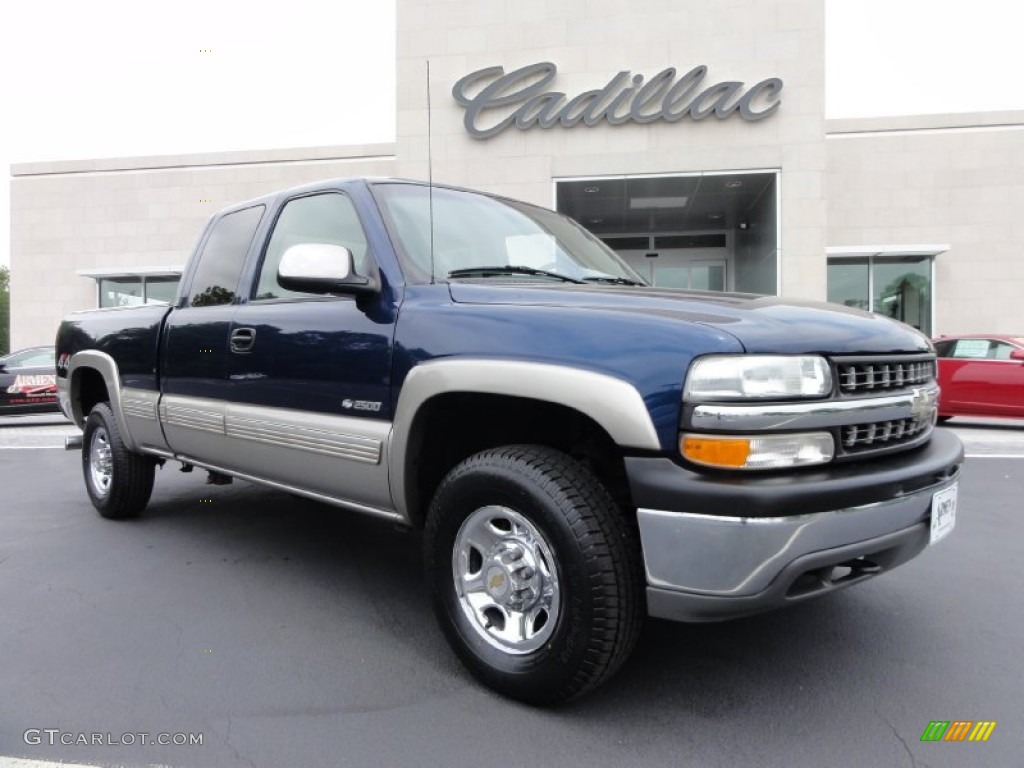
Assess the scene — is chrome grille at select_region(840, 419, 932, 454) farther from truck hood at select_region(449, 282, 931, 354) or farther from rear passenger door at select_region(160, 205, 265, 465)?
rear passenger door at select_region(160, 205, 265, 465)

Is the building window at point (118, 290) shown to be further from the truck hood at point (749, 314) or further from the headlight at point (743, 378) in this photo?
the headlight at point (743, 378)

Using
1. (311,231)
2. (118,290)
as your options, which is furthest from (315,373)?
(118,290)

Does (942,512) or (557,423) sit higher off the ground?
(557,423)

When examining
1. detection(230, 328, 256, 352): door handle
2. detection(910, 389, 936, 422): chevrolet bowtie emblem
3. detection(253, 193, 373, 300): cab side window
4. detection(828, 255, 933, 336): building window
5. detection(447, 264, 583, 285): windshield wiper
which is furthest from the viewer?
detection(828, 255, 933, 336): building window

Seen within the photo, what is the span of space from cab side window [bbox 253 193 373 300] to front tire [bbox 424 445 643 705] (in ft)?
3.91

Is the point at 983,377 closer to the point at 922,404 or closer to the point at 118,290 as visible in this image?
the point at 922,404

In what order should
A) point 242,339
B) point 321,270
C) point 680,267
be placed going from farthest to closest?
1. point 680,267
2. point 242,339
3. point 321,270

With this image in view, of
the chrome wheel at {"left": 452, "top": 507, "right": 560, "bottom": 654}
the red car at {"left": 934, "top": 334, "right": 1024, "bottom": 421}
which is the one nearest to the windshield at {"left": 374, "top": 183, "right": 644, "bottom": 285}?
the chrome wheel at {"left": 452, "top": 507, "right": 560, "bottom": 654}

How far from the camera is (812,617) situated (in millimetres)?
3180

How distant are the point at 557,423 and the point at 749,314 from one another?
77cm

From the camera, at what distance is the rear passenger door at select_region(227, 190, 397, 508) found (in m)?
2.87

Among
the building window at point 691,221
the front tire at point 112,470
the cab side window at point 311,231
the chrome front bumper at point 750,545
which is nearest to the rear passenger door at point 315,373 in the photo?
the cab side window at point 311,231

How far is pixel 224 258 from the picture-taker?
407cm

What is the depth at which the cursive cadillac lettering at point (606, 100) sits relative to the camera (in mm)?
14609
